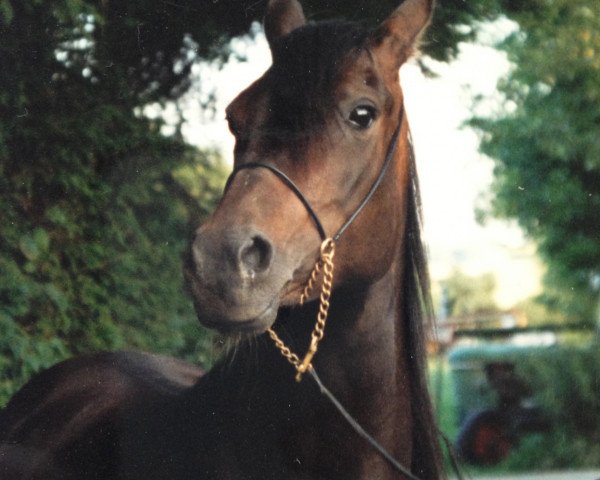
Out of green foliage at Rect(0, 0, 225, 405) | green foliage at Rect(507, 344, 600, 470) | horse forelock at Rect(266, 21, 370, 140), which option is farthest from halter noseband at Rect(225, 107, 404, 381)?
green foliage at Rect(507, 344, 600, 470)

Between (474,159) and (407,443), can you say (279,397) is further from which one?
(474,159)

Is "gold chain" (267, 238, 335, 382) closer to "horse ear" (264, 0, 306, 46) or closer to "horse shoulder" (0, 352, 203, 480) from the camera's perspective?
"horse shoulder" (0, 352, 203, 480)

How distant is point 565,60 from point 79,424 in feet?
7.62

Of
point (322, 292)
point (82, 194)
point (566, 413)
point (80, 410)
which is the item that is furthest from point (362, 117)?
point (566, 413)

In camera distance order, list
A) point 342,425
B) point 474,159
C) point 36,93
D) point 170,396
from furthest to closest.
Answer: point 474,159, point 36,93, point 170,396, point 342,425

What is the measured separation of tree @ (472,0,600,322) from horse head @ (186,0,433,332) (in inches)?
51.6

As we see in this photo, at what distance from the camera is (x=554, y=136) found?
4.35 meters

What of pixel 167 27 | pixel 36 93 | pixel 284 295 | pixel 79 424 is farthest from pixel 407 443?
pixel 36 93

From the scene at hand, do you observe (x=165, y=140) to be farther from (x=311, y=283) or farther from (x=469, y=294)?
(x=469, y=294)

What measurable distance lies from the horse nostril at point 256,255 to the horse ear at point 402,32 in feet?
2.13

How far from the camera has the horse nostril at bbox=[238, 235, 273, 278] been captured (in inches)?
65.4

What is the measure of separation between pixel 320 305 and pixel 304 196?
0.27m

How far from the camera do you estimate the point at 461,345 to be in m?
8.27

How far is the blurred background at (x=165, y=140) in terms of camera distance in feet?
10.4
